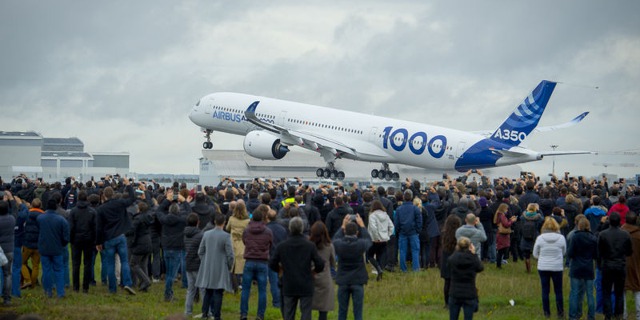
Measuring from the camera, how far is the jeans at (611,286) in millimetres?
16547

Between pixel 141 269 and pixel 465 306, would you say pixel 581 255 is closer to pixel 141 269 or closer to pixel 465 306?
pixel 465 306

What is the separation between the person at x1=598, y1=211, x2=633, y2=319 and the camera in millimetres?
16250

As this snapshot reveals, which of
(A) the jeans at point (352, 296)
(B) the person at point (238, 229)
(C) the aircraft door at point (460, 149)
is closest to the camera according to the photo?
(A) the jeans at point (352, 296)

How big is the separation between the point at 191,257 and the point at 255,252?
1676 millimetres

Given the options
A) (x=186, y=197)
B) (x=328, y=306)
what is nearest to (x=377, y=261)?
(x=186, y=197)

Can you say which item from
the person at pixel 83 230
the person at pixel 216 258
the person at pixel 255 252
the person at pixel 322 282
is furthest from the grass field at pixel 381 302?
the person at pixel 322 282

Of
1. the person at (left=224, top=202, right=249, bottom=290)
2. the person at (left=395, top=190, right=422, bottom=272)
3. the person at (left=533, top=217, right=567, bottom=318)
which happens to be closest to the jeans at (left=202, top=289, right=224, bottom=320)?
the person at (left=224, top=202, right=249, bottom=290)

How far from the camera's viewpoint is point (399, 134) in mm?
50656

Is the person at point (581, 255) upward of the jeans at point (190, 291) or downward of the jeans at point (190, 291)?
upward

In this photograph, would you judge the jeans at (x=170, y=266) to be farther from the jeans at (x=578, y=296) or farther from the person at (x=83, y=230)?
the jeans at (x=578, y=296)

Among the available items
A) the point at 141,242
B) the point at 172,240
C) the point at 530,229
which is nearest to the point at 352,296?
the point at 172,240

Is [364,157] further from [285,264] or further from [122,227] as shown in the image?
[285,264]

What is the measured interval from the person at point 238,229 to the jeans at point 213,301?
693 mm

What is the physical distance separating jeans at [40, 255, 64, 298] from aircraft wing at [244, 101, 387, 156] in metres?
34.8
